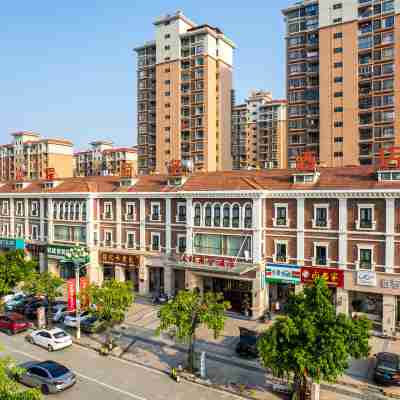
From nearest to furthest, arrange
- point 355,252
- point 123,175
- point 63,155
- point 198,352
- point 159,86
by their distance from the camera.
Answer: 1. point 198,352
2. point 355,252
3. point 123,175
4. point 159,86
5. point 63,155

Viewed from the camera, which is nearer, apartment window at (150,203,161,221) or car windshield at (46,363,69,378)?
car windshield at (46,363,69,378)

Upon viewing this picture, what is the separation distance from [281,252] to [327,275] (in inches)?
178

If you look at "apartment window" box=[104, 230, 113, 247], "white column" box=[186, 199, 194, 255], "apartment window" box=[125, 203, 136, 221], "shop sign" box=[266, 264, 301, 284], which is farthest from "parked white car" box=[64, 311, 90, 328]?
"shop sign" box=[266, 264, 301, 284]

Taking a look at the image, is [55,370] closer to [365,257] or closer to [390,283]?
[365,257]

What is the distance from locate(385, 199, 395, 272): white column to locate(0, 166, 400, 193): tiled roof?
1.56 meters

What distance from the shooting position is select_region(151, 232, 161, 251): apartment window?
4162 centimetres

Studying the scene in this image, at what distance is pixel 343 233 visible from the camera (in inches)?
1247

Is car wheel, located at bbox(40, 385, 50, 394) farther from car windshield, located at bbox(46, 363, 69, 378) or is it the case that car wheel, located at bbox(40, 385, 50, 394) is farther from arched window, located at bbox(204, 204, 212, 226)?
arched window, located at bbox(204, 204, 212, 226)

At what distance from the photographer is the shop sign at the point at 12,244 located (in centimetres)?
5284

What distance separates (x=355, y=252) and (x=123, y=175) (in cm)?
2808

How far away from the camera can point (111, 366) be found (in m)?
25.0

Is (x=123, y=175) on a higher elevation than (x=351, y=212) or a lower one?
higher

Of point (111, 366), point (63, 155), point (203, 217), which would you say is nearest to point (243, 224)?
point (203, 217)

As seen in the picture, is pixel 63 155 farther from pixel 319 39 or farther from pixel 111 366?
pixel 111 366
